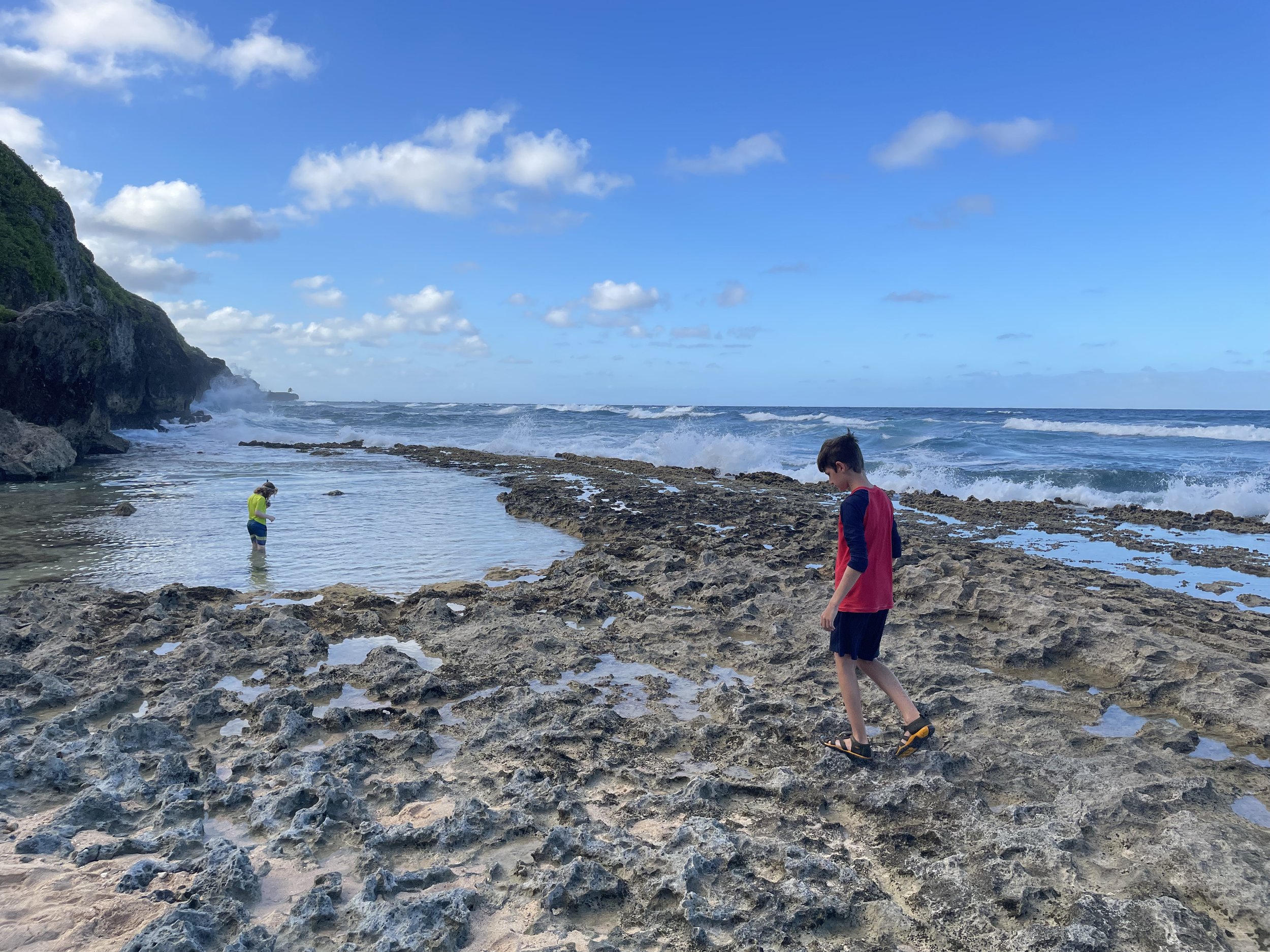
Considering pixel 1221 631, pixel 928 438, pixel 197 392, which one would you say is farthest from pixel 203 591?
pixel 197 392

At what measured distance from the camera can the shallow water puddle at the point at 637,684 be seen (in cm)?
504

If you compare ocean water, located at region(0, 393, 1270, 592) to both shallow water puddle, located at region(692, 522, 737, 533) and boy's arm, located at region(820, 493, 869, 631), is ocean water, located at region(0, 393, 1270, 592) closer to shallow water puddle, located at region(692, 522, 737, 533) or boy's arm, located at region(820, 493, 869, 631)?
shallow water puddle, located at region(692, 522, 737, 533)

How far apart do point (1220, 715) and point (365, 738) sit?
5.39 m

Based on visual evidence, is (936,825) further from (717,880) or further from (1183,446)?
(1183,446)

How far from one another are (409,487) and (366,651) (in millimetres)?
13100

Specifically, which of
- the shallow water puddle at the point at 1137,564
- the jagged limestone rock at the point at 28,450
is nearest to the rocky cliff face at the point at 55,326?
the jagged limestone rock at the point at 28,450

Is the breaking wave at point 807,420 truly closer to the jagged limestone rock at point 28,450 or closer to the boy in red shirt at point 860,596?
the jagged limestone rock at point 28,450

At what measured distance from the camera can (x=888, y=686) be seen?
4.22 m

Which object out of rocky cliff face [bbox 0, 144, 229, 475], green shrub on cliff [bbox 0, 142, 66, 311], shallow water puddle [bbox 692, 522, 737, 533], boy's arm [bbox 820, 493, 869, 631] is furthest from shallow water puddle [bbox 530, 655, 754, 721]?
green shrub on cliff [bbox 0, 142, 66, 311]

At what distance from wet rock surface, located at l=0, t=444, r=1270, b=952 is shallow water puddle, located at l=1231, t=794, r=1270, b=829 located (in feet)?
0.06

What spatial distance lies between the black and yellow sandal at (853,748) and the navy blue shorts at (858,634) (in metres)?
0.46

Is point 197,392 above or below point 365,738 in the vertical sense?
above

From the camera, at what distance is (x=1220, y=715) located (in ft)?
15.7

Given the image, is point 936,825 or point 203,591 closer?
point 936,825
